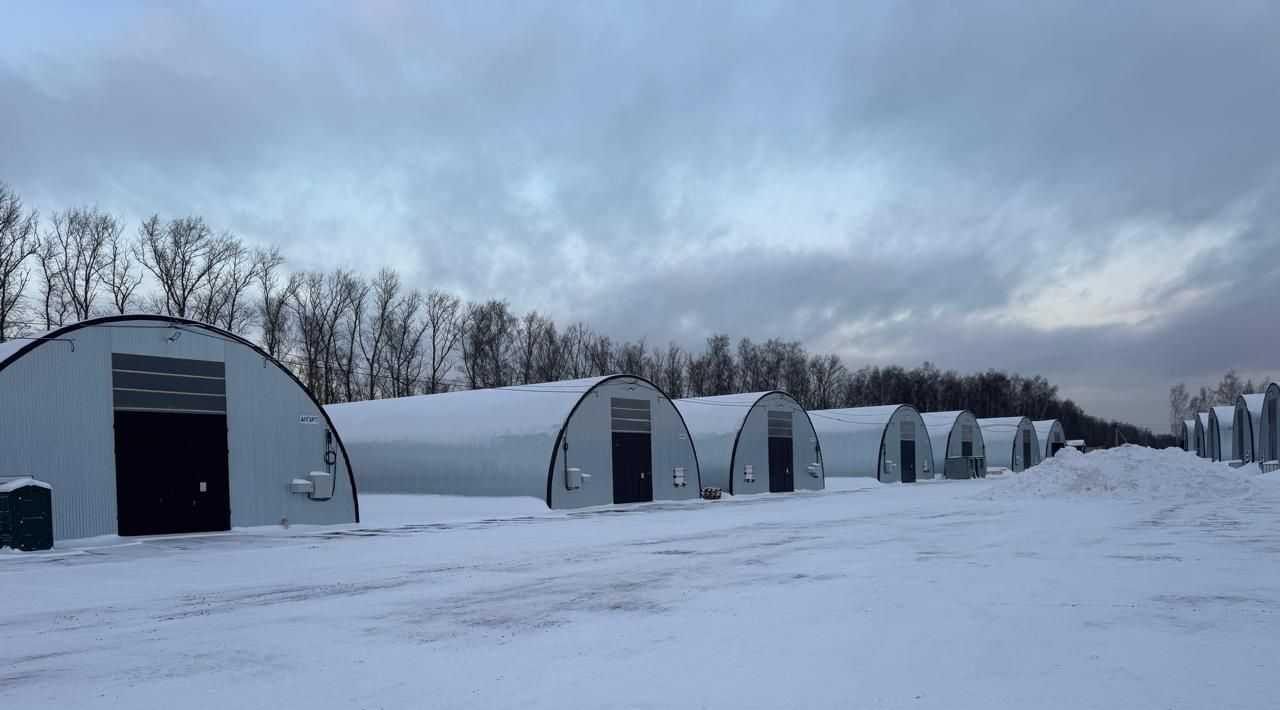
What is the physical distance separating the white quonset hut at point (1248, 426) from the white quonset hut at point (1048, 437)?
18920mm

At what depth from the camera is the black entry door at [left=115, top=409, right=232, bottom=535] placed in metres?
24.1

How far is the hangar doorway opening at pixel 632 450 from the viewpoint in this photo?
40031 mm

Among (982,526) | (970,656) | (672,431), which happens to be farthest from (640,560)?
(672,431)

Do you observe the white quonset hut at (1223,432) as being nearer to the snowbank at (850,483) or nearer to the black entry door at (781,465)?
the snowbank at (850,483)

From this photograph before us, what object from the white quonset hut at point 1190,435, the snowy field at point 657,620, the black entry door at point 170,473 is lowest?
the white quonset hut at point 1190,435

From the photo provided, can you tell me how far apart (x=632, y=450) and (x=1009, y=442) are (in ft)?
197

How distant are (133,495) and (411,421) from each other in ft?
62.9

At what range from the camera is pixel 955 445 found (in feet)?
254

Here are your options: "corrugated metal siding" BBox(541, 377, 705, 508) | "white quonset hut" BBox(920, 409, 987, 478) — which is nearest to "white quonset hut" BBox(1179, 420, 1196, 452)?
"white quonset hut" BBox(920, 409, 987, 478)

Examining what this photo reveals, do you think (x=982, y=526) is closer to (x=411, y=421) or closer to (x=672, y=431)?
(x=672, y=431)

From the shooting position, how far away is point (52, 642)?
11.0 metres

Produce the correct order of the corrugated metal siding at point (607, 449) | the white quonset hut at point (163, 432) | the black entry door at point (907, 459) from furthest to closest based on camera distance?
the black entry door at point (907, 459) < the corrugated metal siding at point (607, 449) < the white quonset hut at point (163, 432)

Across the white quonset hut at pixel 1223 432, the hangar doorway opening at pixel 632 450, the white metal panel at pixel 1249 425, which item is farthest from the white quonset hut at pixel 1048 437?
the hangar doorway opening at pixel 632 450

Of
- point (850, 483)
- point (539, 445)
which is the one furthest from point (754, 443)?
point (539, 445)
